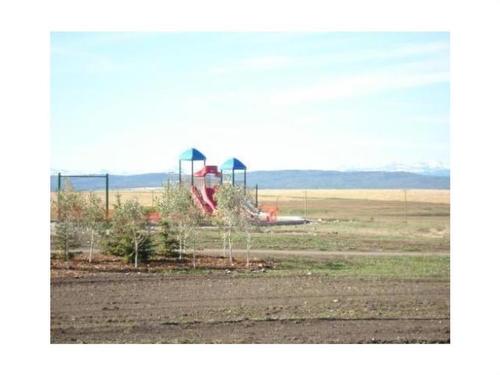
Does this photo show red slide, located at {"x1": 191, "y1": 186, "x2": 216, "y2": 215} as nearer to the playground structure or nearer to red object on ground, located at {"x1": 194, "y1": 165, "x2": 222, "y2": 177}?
the playground structure

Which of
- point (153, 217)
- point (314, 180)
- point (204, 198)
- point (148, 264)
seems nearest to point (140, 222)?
point (153, 217)

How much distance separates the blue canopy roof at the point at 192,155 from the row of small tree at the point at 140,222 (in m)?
0.60

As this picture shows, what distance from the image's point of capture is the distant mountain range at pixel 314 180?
36.3 feet

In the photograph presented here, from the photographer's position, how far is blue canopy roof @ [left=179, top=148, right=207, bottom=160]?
11.0 meters

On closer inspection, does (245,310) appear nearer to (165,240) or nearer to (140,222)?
(165,240)

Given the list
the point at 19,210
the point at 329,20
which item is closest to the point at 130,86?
the point at 19,210

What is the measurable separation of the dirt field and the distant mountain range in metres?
1.50

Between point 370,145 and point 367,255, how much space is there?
2011 millimetres

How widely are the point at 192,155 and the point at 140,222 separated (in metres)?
1.38

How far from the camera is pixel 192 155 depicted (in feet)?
36.6

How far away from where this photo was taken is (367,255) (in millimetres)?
11906
